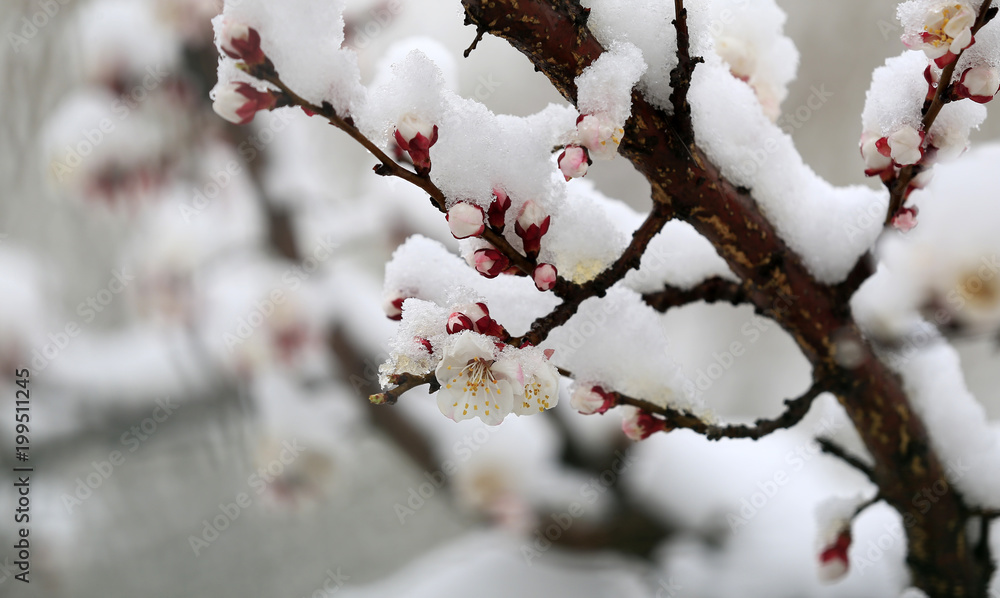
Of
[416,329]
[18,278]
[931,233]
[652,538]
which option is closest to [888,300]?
[931,233]

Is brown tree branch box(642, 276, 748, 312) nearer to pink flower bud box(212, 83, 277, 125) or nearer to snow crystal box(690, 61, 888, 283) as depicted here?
snow crystal box(690, 61, 888, 283)

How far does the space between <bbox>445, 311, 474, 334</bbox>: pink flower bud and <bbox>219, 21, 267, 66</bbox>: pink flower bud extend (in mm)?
141

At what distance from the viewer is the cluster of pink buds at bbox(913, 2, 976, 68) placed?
27 cm

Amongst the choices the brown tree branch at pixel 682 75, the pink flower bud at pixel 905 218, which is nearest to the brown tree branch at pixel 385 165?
the brown tree branch at pixel 682 75

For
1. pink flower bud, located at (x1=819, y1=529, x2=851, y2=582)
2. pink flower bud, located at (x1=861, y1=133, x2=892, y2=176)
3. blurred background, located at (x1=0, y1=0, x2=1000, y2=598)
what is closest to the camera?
pink flower bud, located at (x1=861, y1=133, x2=892, y2=176)

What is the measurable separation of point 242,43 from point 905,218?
1.23ft

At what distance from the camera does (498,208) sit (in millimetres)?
307

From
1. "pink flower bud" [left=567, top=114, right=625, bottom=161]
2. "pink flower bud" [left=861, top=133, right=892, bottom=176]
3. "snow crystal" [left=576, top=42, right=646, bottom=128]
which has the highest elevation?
"pink flower bud" [left=861, top=133, right=892, bottom=176]

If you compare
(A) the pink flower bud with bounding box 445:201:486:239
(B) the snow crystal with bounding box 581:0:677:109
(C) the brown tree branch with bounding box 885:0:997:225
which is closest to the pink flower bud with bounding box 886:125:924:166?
(C) the brown tree branch with bounding box 885:0:997:225

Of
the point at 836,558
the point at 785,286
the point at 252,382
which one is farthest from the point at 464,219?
the point at 252,382

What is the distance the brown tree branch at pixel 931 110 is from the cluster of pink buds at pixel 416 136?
251 millimetres

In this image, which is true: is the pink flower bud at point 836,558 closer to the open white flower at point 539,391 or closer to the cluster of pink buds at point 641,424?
the cluster of pink buds at point 641,424

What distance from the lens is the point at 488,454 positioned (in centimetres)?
110

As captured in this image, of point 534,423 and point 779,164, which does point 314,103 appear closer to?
point 779,164
